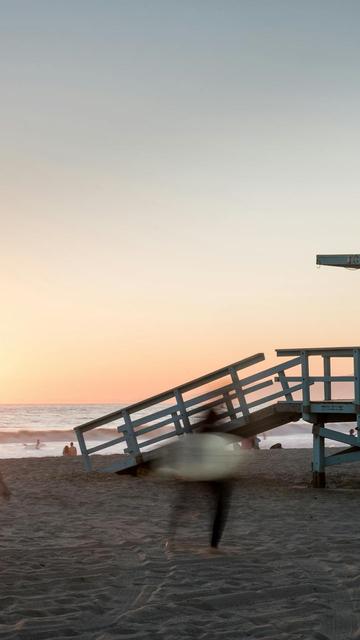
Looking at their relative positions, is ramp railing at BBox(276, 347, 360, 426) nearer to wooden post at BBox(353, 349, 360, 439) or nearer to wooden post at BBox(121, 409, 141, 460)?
wooden post at BBox(353, 349, 360, 439)

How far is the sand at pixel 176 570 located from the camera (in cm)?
548

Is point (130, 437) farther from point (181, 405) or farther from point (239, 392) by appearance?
point (239, 392)

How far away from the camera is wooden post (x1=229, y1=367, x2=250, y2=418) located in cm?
1619

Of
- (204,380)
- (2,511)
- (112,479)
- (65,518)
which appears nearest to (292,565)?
(65,518)

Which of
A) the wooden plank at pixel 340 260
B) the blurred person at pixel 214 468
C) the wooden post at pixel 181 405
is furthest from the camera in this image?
the wooden post at pixel 181 405

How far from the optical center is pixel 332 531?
984cm

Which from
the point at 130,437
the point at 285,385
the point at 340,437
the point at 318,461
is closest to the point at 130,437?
the point at 130,437

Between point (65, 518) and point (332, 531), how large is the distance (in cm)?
423

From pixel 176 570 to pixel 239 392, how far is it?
30.0 feet

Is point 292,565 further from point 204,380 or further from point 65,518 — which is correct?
point 204,380

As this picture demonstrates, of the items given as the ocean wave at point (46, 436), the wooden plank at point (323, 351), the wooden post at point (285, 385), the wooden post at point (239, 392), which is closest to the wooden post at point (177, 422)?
the wooden post at point (239, 392)

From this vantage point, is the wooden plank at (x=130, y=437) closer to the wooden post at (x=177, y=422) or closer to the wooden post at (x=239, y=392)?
the wooden post at (x=177, y=422)

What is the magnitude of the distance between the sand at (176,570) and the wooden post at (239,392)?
2.46m

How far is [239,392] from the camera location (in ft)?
53.5
